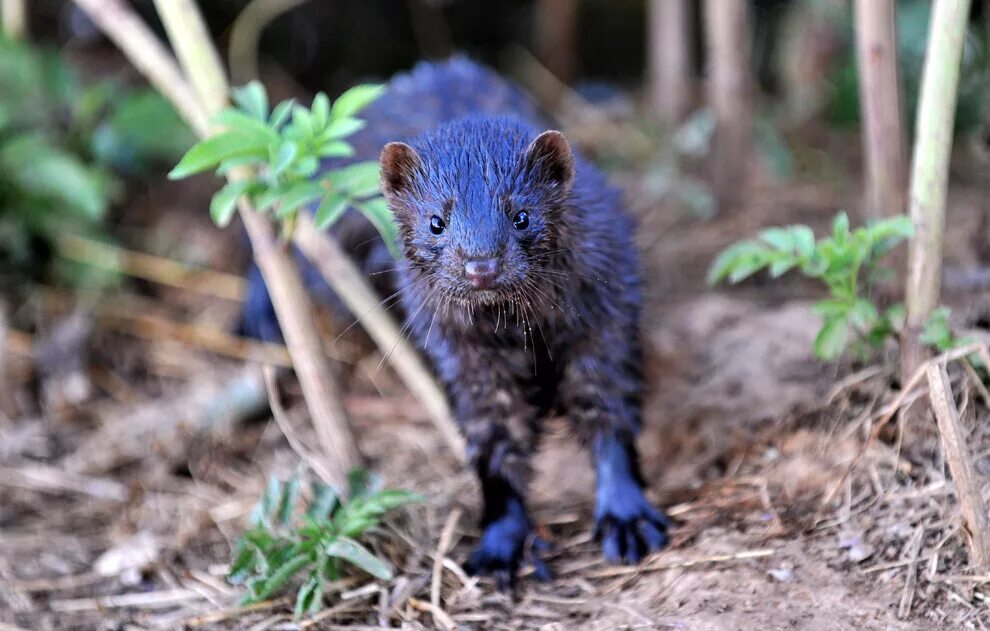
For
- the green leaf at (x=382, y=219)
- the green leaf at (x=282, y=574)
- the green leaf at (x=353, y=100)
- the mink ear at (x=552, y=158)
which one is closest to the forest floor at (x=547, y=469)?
the green leaf at (x=282, y=574)

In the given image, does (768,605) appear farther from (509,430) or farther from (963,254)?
(963,254)

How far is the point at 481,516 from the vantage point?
350cm

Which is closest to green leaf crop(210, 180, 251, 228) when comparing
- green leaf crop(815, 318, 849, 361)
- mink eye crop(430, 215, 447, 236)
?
mink eye crop(430, 215, 447, 236)

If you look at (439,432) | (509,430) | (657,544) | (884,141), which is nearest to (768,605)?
(657,544)

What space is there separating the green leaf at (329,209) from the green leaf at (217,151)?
217 millimetres

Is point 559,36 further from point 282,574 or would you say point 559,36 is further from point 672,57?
point 282,574

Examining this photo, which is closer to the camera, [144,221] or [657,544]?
[657,544]

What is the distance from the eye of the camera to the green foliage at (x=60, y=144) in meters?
4.95

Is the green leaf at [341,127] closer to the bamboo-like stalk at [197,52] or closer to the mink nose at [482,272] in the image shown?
the mink nose at [482,272]

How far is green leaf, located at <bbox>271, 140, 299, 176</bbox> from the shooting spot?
281 cm

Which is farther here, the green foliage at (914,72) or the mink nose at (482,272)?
the green foliage at (914,72)

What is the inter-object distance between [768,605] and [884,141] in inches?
63.4

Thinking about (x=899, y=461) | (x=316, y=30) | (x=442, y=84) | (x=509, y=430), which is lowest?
(x=899, y=461)

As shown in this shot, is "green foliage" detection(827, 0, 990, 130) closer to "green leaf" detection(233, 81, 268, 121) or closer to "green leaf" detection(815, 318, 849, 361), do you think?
"green leaf" detection(815, 318, 849, 361)
